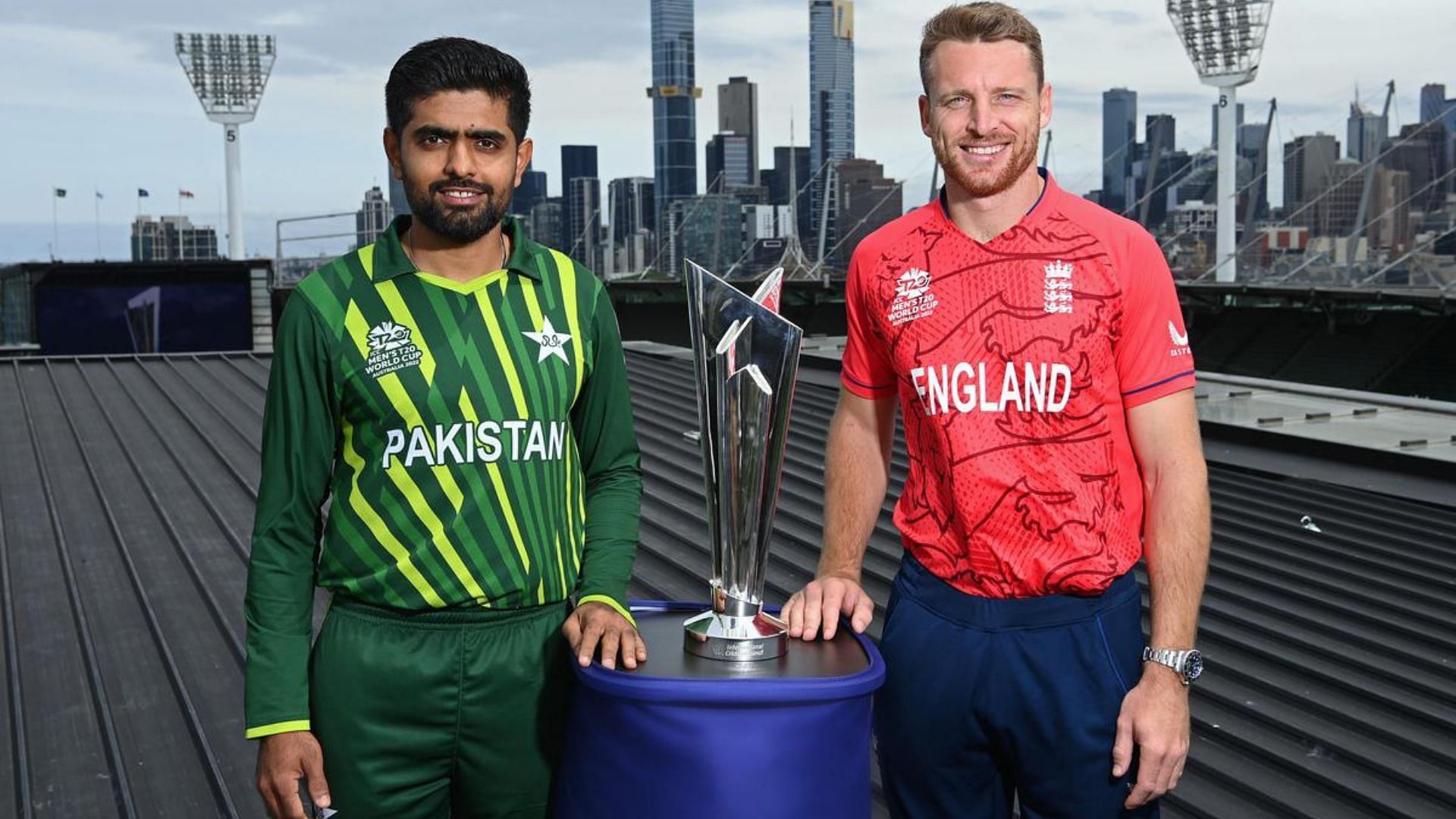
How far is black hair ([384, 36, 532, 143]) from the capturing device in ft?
4.86

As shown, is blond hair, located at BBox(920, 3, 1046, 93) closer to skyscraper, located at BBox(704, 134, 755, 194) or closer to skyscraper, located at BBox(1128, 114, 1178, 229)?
skyscraper, located at BBox(1128, 114, 1178, 229)

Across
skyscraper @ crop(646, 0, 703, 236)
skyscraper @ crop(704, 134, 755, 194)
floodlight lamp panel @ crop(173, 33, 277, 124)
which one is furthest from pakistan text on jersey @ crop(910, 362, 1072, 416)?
skyscraper @ crop(646, 0, 703, 236)

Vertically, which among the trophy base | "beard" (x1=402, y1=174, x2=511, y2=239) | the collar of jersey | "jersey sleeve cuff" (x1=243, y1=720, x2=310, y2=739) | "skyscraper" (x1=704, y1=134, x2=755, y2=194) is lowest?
"jersey sleeve cuff" (x1=243, y1=720, x2=310, y2=739)

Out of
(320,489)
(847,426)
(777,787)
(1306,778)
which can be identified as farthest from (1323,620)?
(320,489)

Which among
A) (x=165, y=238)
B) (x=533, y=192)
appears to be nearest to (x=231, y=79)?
(x=165, y=238)

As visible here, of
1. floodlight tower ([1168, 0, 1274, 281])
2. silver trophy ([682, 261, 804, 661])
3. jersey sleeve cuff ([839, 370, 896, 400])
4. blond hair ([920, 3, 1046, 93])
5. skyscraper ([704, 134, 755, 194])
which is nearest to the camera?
silver trophy ([682, 261, 804, 661])

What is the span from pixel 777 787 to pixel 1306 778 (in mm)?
1843

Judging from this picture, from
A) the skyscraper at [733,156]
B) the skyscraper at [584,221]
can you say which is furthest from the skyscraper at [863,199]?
the skyscraper at [733,156]

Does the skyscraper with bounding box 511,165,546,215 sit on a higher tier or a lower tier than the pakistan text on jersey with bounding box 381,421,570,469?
higher

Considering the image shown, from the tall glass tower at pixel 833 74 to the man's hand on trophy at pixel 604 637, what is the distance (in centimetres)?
13055

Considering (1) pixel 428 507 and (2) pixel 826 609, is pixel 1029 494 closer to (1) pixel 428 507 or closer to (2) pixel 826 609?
(2) pixel 826 609

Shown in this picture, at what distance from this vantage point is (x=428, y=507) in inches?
59.7

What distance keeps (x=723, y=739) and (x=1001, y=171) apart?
2.44 feet

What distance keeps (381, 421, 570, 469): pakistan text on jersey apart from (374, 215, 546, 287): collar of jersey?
0.17 m
